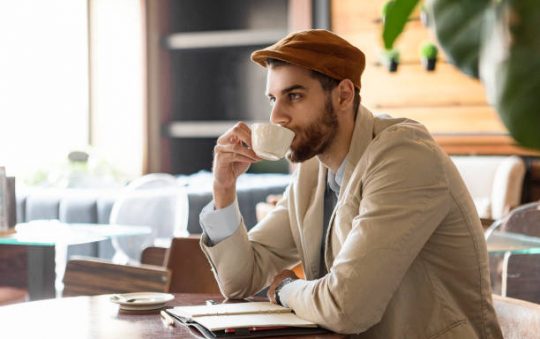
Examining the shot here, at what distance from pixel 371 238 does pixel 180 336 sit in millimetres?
419

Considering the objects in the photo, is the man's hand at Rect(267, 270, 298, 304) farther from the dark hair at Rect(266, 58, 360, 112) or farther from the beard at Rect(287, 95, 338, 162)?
the dark hair at Rect(266, 58, 360, 112)

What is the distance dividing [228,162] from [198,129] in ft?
19.2

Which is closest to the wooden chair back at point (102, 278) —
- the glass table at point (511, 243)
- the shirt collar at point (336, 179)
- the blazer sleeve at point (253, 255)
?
the blazer sleeve at point (253, 255)

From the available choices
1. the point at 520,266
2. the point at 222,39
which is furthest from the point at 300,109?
the point at 222,39

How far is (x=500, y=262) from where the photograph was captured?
3562 mm

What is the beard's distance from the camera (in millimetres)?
2043

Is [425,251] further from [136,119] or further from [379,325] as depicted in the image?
[136,119]

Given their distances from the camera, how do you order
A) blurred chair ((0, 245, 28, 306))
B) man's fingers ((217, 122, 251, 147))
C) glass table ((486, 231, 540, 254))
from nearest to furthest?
1. man's fingers ((217, 122, 251, 147))
2. glass table ((486, 231, 540, 254))
3. blurred chair ((0, 245, 28, 306))

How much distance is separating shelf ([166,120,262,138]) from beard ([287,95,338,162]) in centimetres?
571

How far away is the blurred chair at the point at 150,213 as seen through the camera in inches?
197

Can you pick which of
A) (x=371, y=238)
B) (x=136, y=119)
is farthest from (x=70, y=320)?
(x=136, y=119)

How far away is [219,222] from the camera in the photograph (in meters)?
2.15

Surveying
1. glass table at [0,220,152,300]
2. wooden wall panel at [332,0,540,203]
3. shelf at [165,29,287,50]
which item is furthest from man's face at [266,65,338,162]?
shelf at [165,29,287,50]

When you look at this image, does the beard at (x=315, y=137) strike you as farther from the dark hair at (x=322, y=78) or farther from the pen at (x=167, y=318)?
the pen at (x=167, y=318)
